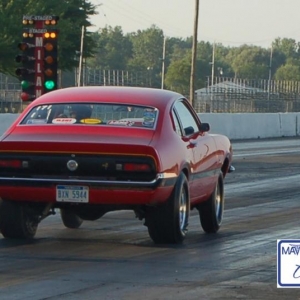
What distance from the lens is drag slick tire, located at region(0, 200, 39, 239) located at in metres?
10.8

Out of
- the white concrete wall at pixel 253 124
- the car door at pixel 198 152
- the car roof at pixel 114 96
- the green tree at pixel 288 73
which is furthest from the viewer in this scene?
the green tree at pixel 288 73

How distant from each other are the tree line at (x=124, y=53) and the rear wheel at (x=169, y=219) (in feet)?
166

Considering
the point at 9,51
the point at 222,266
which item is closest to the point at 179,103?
the point at 222,266

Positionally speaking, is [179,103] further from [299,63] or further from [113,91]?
[299,63]

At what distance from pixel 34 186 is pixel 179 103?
227cm

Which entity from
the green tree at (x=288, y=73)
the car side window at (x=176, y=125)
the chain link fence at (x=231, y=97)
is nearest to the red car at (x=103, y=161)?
the car side window at (x=176, y=125)

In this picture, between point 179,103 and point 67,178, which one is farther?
point 179,103

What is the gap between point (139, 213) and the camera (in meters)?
10.7

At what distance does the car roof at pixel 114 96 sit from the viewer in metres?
11.2

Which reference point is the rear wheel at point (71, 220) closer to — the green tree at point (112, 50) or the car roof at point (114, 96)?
the car roof at point (114, 96)

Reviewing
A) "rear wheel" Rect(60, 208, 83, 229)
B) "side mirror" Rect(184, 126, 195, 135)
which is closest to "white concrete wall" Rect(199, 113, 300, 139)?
"rear wheel" Rect(60, 208, 83, 229)

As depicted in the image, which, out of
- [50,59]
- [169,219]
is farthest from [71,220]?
[50,59]

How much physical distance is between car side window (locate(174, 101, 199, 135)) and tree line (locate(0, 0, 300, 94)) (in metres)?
49.0

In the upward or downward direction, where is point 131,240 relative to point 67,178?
downward
